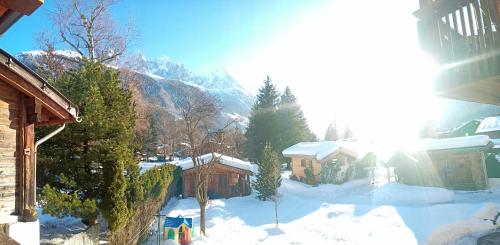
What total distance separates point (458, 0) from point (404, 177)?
29.0 metres

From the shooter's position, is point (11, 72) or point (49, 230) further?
point (49, 230)

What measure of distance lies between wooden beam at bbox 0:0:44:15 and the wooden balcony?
3.29 meters

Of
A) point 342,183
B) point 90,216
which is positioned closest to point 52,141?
point 90,216

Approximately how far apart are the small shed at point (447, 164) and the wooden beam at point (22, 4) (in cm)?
2965

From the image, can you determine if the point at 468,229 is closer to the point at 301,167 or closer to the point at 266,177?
the point at 266,177

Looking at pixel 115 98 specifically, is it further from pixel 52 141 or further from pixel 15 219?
pixel 15 219

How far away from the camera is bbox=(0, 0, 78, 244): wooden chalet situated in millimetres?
7004

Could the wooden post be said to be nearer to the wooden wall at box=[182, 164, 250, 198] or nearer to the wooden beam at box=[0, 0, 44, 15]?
the wooden beam at box=[0, 0, 44, 15]

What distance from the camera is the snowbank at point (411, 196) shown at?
22283 mm

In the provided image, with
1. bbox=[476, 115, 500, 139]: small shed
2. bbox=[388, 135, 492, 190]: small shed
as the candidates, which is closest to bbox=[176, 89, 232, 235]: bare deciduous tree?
bbox=[388, 135, 492, 190]: small shed

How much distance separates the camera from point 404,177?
94.9 ft

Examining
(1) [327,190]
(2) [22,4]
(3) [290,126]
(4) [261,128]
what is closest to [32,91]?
(2) [22,4]

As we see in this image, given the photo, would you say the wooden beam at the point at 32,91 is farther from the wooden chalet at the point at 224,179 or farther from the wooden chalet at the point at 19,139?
the wooden chalet at the point at 224,179

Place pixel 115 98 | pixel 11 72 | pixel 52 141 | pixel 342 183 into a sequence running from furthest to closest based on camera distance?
pixel 342 183, pixel 115 98, pixel 52 141, pixel 11 72
